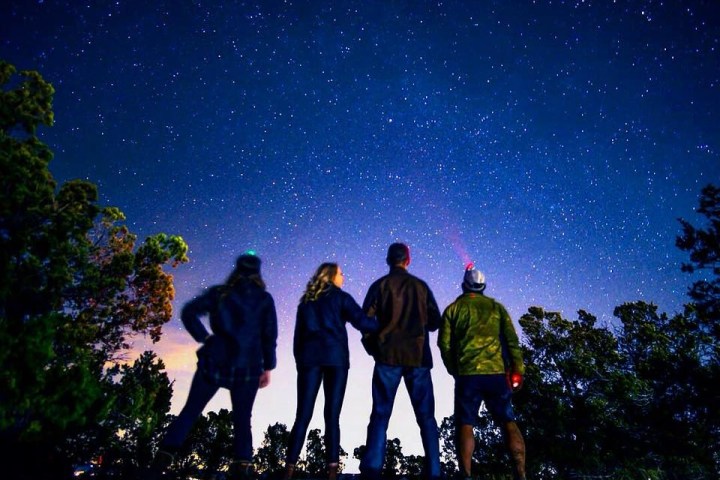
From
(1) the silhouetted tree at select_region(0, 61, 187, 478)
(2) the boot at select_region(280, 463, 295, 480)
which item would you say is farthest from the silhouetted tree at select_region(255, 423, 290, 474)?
(2) the boot at select_region(280, 463, 295, 480)

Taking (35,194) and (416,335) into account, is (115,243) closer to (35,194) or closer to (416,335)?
(35,194)

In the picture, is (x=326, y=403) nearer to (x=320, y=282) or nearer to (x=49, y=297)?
(x=320, y=282)

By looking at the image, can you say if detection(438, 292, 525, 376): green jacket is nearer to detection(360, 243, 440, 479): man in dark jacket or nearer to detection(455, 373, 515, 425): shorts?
detection(455, 373, 515, 425): shorts

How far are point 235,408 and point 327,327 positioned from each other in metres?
1.17

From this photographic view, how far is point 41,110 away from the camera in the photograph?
10953 millimetres

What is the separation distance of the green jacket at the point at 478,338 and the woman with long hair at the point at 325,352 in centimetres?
96

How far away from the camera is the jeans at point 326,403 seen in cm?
463

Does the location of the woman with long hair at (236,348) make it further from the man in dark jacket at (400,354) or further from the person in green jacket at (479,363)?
the person in green jacket at (479,363)

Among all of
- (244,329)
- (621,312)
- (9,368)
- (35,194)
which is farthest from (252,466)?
(621,312)

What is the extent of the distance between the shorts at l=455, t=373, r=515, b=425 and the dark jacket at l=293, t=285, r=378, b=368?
3.92 feet

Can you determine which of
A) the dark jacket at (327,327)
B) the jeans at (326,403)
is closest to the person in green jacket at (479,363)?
the dark jacket at (327,327)

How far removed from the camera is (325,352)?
4742 millimetres

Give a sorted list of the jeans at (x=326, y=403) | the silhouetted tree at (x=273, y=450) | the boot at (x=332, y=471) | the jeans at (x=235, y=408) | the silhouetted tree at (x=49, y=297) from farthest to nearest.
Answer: the silhouetted tree at (x=273, y=450) → the silhouetted tree at (x=49, y=297) → the jeans at (x=326, y=403) → the boot at (x=332, y=471) → the jeans at (x=235, y=408)

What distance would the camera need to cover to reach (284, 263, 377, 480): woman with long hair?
4.65 meters
